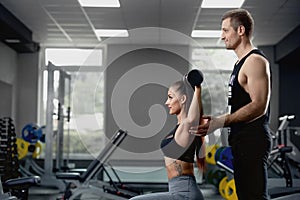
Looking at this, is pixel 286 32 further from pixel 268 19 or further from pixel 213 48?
pixel 213 48

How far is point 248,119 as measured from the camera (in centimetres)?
149

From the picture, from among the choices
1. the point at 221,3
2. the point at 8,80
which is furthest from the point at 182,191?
the point at 8,80

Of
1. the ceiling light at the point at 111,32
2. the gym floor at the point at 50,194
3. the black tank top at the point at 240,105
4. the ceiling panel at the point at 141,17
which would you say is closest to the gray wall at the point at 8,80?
the ceiling panel at the point at 141,17

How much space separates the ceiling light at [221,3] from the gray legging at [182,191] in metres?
3.32

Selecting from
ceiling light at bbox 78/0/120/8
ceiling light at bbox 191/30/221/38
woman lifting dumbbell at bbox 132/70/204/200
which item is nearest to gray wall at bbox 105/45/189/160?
ceiling light at bbox 191/30/221/38

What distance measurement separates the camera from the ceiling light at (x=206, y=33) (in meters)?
6.21

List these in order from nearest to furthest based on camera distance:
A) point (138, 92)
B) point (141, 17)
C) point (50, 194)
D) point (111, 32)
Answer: point (50, 194) < point (141, 17) < point (111, 32) < point (138, 92)

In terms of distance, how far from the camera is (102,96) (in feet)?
24.2

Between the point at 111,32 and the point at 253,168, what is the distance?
4.95 m

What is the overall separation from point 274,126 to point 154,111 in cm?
172

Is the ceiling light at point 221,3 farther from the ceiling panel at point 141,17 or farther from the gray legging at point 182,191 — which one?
the gray legging at point 182,191

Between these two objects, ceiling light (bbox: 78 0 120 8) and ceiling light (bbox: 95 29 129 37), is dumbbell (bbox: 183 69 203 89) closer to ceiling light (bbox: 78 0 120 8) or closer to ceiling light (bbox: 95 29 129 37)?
ceiling light (bbox: 78 0 120 8)

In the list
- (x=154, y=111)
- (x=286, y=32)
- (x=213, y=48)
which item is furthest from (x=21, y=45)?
(x=286, y=32)

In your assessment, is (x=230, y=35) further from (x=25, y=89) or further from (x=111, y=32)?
(x=25, y=89)
